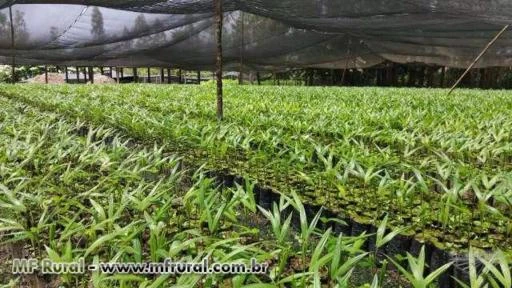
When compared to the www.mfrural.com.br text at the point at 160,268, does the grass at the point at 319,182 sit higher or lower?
lower

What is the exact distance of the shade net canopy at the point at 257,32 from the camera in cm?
891

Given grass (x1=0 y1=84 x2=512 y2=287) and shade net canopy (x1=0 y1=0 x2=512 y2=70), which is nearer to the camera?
grass (x1=0 y1=84 x2=512 y2=287)

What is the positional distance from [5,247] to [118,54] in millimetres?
12798

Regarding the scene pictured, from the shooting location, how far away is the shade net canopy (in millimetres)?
8914

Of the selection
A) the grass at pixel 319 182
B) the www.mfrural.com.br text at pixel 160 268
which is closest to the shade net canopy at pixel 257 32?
the grass at pixel 319 182

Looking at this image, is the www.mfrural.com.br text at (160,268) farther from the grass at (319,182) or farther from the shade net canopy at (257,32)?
the shade net canopy at (257,32)

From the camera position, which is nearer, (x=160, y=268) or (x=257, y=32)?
(x=160, y=268)

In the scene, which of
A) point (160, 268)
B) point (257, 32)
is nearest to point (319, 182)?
point (160, 268)

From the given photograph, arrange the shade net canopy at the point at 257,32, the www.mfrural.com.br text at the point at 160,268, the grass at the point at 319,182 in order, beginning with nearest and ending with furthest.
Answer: the www.mfrural.com.br text at the point at 160,268
the grass at the point at 319,182
the shade net canopy at the point at 257,32

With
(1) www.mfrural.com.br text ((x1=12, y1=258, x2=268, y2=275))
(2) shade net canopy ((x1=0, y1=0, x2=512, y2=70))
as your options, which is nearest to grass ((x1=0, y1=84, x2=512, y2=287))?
(1) www.mfrural.com.br text ((x1=12, y1=258, x2=268, y2=275))

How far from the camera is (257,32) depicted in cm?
1379

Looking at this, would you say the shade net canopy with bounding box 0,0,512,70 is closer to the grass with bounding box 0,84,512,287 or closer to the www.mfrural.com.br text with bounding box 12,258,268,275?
the grass with bounding box 0,84,512,287

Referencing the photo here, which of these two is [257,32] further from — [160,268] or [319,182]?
[160,268]

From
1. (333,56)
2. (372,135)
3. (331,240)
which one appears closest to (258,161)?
(372,135)
